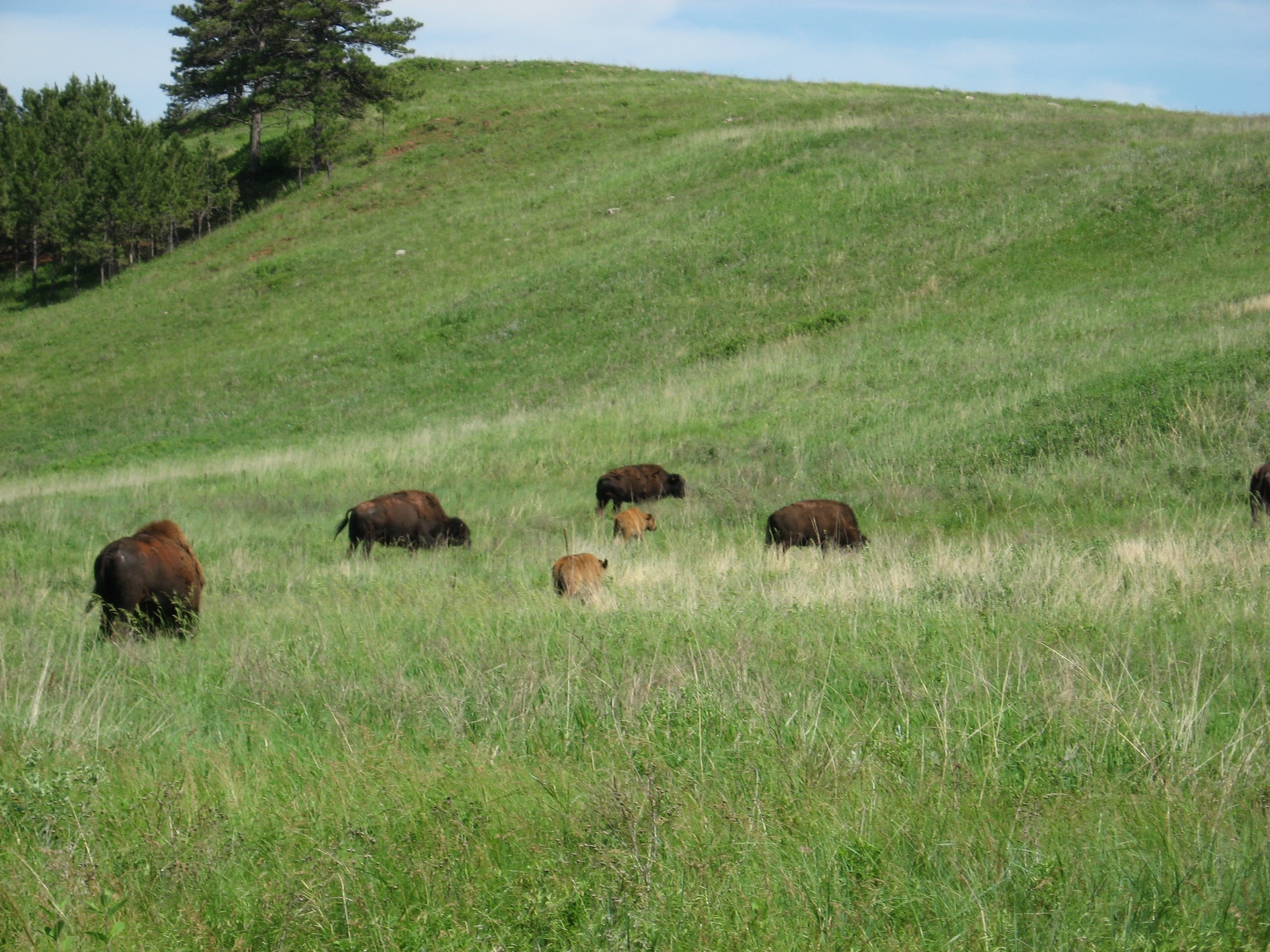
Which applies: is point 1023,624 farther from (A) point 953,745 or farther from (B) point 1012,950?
(B) point 1012,950

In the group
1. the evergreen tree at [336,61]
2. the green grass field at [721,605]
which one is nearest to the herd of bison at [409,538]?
the green grass field at [721,605]

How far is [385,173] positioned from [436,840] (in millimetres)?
51329

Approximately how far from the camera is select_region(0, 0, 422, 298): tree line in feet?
163

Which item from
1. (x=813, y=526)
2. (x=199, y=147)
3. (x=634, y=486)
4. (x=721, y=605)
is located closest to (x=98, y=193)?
(x=199, y=147)

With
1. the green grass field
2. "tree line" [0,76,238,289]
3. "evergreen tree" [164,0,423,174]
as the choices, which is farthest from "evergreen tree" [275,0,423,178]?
the green grass field

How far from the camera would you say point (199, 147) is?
182 ft

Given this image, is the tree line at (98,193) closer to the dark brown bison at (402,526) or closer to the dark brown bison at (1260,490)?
the dark brown bison at (402,526)

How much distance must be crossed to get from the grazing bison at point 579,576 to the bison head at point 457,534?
413 centimetres

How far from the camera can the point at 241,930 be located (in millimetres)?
3318

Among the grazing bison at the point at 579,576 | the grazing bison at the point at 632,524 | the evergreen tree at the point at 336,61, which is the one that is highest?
the evergreen tree at the point at 336,61

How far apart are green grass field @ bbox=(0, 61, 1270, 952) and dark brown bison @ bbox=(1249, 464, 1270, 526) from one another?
0.33 meters

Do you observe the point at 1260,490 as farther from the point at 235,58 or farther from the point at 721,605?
the point at 235,58

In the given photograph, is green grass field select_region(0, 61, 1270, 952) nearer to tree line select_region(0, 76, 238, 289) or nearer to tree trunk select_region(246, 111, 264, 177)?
tree line select_region(0, 76, 238, 289)

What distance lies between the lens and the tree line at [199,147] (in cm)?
4975
